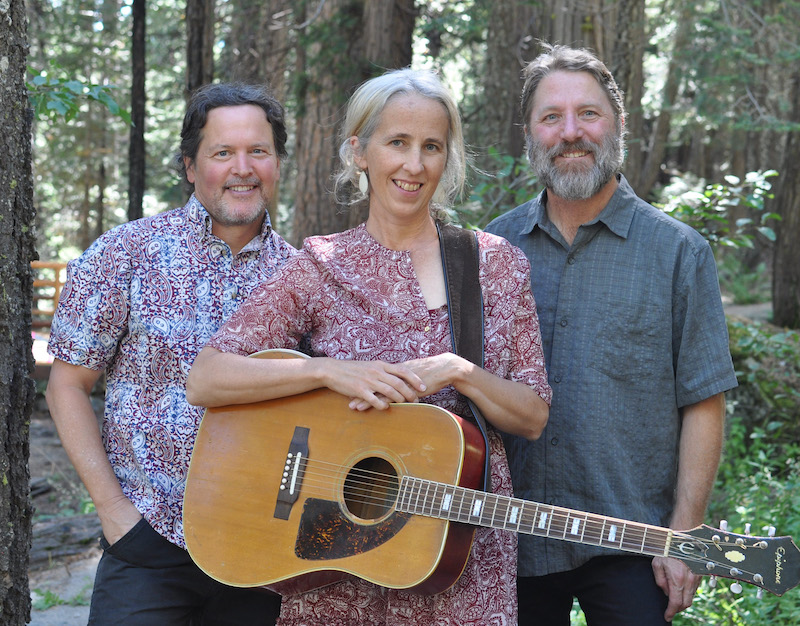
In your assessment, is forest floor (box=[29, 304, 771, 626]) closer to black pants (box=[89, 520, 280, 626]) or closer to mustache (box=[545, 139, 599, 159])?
black pants (box=[89, 520, 280, 626])

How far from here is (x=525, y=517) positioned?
2227mm

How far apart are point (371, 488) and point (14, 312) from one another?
48.9 inches

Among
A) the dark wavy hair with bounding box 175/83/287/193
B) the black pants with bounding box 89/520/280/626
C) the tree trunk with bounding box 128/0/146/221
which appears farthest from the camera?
the tree trunk with bounding box 128/0/146/221

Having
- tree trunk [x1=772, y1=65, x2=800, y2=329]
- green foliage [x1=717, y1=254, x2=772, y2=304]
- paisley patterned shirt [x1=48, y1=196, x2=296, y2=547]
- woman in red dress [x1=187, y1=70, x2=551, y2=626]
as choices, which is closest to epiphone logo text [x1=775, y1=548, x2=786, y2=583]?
woman in red dress [x1=187, y1=70, x2=551, y2=626]

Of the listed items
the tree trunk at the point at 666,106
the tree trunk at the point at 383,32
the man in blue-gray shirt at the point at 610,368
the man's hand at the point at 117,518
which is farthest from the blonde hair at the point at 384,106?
the tree trunk at the point at 666,106

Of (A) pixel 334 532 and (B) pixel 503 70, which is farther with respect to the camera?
(B) pixel 503 70

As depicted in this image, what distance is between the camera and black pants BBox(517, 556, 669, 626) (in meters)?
2.57

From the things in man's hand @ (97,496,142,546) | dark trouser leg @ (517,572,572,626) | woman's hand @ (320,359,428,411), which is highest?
woman's hand @ (320,359,428,411)

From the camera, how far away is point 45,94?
4148 millimetres

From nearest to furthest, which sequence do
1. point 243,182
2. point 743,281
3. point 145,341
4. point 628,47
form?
point 145,341
point 243,182
point 628,47
point 743,281

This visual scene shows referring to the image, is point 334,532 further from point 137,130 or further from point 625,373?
point 137,130

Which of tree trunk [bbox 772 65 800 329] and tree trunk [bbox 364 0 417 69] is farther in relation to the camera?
tree trunk [bbox 772 65 800 329]

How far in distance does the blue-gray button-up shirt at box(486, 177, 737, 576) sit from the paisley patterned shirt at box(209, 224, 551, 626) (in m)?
0.33

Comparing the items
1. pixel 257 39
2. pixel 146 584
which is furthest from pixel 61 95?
pixel 257 39
